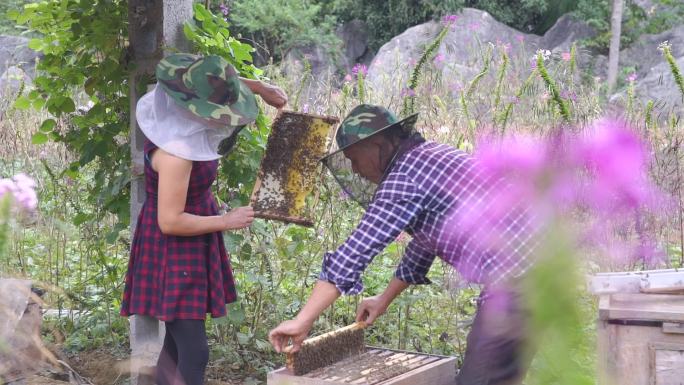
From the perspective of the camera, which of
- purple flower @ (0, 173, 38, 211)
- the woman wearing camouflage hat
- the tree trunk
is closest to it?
purple flower @ (0, 173, 38, 211)

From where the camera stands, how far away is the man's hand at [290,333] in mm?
2576

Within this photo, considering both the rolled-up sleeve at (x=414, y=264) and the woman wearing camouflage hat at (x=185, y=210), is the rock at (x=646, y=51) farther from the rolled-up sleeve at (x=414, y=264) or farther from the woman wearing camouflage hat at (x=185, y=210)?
the woman wearing camouflage hat at (x=185, y=210)

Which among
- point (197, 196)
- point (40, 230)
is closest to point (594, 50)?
point (40, 230)

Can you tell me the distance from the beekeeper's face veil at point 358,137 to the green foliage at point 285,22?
63.7 ft

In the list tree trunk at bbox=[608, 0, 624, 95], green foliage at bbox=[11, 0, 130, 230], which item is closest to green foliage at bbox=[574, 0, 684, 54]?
tree trunk at bbox=[608, 0, 624, 95]

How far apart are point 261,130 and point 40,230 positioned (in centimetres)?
202

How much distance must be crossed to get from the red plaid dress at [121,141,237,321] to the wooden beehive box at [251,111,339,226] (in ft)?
0.86

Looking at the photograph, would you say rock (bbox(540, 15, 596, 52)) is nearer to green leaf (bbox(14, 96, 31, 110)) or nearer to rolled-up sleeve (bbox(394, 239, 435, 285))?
green leaf (bbox(14, 96, 31, 110))

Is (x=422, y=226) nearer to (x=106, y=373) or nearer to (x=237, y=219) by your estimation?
(x=237, y=219)

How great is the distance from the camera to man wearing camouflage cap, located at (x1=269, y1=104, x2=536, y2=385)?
2.59 meters

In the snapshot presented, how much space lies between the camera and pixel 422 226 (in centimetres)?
273

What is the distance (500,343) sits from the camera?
2.60m

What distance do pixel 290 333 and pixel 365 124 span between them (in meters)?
A: 0.69

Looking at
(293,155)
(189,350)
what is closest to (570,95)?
(293,155)
